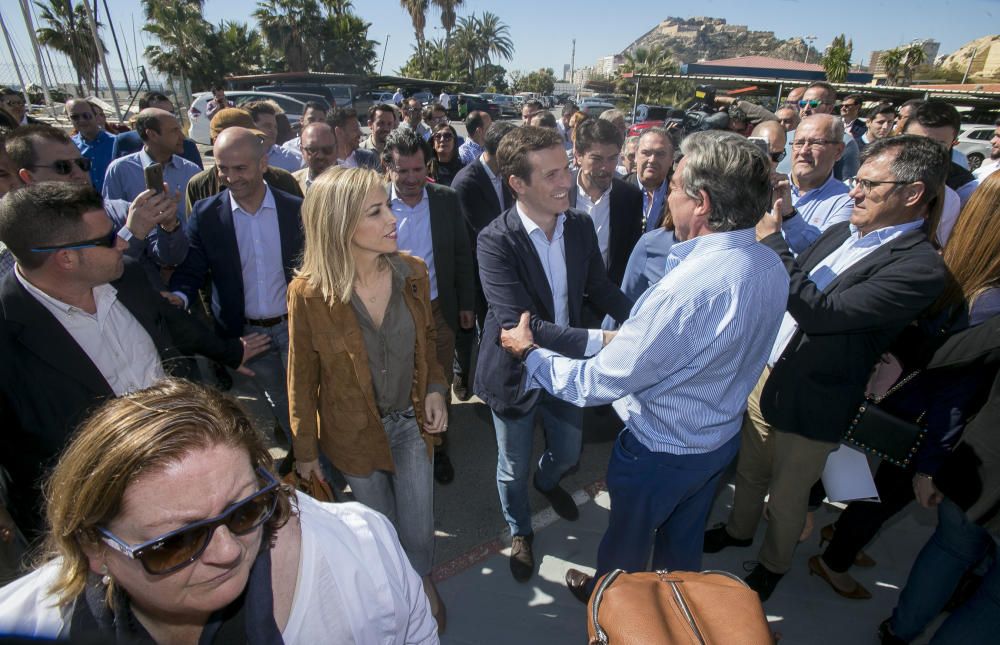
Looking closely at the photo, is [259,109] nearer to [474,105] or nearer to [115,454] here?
[115,454]

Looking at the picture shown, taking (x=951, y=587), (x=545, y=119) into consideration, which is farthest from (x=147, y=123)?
(x=951, y=587)

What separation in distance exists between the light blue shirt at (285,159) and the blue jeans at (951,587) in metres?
6.15

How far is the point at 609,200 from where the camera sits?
3803 millimetres

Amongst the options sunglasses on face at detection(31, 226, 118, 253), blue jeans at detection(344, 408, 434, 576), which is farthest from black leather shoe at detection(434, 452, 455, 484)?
sunglasses on face at detection(31, 226, 118, 253)

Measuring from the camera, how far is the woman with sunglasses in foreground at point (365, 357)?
2.06 metres

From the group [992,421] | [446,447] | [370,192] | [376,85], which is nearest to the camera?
[992,421]

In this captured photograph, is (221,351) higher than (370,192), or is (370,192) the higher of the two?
(370,192)

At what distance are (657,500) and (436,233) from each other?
2310mm

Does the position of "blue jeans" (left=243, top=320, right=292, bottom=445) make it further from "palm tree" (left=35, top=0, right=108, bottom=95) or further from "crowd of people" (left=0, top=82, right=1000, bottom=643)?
"palm tree" (left=35, top=0, right=108, bottom=95)

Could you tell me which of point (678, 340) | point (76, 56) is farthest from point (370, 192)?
point (76, 56)

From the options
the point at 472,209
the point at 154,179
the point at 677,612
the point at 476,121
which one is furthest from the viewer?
the point at 476,121

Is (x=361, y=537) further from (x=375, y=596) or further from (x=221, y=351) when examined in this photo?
(x=221, y=351)

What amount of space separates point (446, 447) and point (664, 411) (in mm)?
2203

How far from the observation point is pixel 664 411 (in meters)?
1.86
